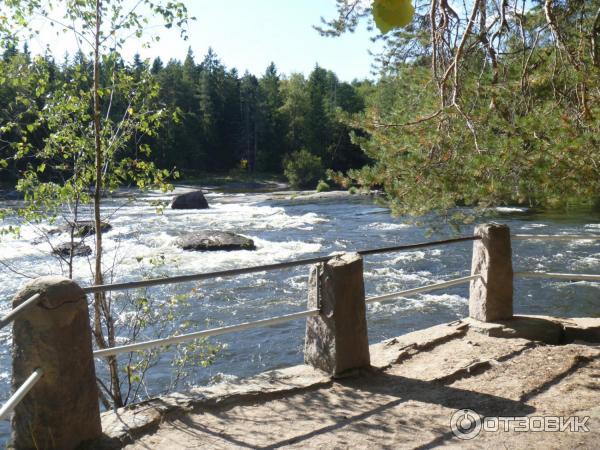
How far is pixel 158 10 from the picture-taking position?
645 cm

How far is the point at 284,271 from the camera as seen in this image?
53.2 ft

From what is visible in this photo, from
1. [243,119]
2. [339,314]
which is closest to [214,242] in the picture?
[339,314]

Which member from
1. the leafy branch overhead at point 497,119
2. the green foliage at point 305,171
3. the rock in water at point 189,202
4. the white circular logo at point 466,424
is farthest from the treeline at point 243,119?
the white circular logo at point 466,424

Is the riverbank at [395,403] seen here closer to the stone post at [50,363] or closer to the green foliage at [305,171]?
Result: the stone post at [50,363]

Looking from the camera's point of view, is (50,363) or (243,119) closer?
(50,363)

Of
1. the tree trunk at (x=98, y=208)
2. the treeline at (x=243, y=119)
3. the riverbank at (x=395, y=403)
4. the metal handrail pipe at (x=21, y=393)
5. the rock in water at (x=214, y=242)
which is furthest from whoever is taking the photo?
the treeline at (x=243, y=119)

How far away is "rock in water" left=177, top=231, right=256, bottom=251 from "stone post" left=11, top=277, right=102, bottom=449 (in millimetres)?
15363

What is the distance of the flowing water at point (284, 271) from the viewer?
1034 centimetres

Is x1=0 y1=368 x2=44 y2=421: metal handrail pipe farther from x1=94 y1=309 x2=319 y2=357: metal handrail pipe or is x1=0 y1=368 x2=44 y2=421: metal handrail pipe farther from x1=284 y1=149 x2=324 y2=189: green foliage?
x1=284 y1=149 x2=324 y2=189: green foliage

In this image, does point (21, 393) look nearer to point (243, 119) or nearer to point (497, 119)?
point (497, 119)

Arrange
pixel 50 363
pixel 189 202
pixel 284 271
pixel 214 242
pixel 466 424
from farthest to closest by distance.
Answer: pixel 189 202 → pixel 214 242 → pixel 284 271 → pixel 466 424 → pixel 50 363

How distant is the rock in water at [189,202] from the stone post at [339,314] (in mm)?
27811

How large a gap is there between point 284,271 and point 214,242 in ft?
11.7

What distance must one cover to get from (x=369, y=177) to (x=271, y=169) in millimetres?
62244
